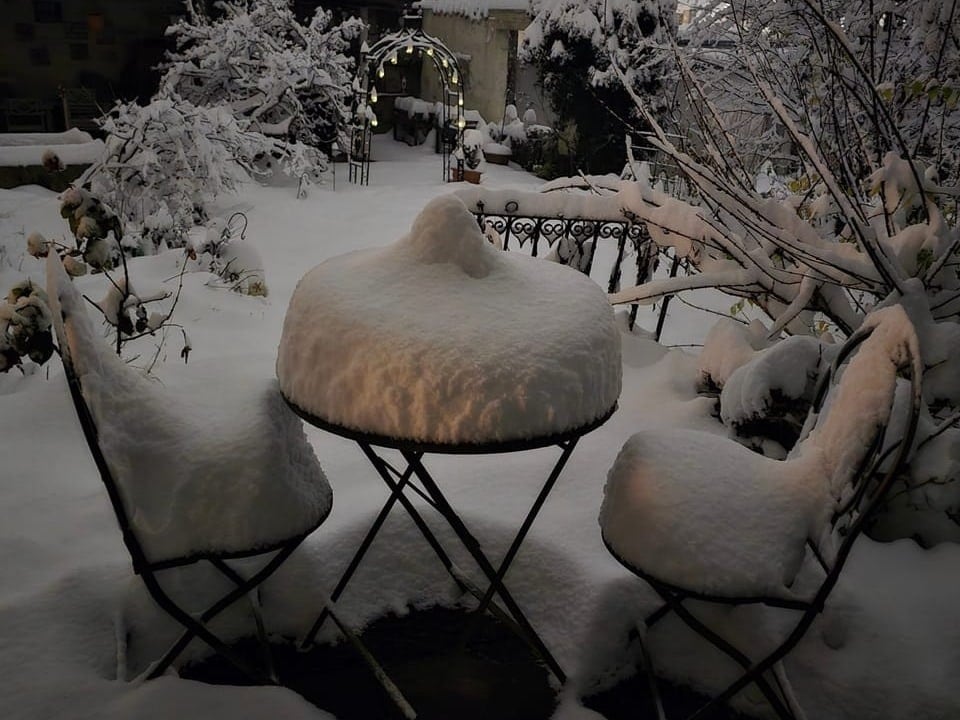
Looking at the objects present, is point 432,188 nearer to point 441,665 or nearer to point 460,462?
point 460,462

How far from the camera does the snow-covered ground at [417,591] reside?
1.58 m

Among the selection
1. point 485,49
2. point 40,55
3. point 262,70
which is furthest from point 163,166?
point 485,49

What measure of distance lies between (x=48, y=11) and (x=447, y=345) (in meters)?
12.6

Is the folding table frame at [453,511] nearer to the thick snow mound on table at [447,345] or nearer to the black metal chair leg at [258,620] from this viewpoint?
the thick snow mound on table at [447,345]

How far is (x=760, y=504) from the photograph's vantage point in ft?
4.83

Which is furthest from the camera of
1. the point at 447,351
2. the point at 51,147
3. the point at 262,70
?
the point at 262,70

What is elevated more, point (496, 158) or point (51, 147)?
point (51, 147)

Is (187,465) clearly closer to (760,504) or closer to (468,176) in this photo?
(760,504)

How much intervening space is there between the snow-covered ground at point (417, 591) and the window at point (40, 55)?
10.2 metres

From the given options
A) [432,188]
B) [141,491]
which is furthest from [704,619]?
[432,188]

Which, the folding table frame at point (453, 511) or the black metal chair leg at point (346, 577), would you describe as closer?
the folding table frame at point (453, 511)

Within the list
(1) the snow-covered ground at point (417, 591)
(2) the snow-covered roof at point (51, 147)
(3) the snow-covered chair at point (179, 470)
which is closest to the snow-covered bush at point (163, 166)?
(2) the snow-covered roof at point (51, 147)

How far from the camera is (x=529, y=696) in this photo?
1.85m

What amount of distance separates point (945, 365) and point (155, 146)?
5.56 m
